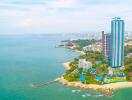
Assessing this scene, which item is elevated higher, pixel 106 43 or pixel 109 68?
pixel 106 43

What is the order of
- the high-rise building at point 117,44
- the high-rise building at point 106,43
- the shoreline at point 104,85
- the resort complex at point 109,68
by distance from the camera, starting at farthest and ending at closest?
the high-rise building at point 106,43
the high-rise building at point 117,44
the resort complex at point 109,68
the shoreline at point 104,85

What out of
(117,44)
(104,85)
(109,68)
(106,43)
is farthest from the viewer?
(106,43)

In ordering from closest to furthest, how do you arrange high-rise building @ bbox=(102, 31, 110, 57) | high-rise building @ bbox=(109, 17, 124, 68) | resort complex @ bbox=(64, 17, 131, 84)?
resort complex @ bbox=(64, 17, 131, 84) < high-rise building @ bbox=(109, 17, 124, 68) < high-rise building @ bbox=(102, 31, 110, 57)

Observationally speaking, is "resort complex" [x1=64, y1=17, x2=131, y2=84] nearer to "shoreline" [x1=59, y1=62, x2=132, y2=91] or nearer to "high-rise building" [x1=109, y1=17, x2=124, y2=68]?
"high-rise building" [x1=109, y1=17, x2=124, y2=68]

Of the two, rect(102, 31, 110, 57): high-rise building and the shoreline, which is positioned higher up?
rect(102, 31, 110, 57): high-rise building

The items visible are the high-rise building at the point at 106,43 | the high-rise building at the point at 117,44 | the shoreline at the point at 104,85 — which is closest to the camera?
the shoreline at the point at 104,85

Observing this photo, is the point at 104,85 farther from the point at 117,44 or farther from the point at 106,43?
the point at 106,43

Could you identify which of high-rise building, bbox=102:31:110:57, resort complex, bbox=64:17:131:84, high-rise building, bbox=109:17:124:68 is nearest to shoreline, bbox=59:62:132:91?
resort complex, bbox=64:17:131:84

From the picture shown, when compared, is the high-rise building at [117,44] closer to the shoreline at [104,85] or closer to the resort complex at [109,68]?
the resort complex at [109,68]

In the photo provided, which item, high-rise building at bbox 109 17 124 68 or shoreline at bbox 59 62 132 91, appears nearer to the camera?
shoreline at bbox 59 62 132 91

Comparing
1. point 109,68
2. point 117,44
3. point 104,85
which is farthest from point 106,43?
point 104,85

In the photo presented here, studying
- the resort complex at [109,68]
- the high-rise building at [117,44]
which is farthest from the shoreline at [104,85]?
the high-rise building at [117,44]
